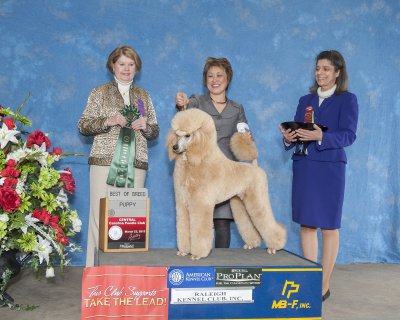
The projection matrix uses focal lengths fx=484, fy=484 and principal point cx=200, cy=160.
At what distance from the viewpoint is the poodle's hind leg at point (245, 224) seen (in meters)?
2.30

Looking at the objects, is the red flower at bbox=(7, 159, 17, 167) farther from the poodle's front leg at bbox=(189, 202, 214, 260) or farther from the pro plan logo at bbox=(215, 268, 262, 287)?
the pro plan logo at bbox=(215, 268, 262, 287)

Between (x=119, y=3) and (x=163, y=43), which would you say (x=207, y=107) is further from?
(x=119, y=3)

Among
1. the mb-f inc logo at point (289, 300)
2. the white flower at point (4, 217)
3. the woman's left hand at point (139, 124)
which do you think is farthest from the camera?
the woman's left hand at point (139, 124)

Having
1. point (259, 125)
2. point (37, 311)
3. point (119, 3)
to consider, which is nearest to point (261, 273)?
point (37, 311)

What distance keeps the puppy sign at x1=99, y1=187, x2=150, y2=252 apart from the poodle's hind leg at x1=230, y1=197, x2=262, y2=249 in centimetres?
44

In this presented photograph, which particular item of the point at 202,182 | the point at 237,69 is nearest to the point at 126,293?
the point at 202,182

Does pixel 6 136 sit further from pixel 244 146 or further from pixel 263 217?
pixel 263 217

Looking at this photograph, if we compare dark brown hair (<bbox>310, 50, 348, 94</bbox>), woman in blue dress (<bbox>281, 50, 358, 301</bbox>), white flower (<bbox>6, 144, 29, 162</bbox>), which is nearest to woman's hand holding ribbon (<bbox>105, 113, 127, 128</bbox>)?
white flower (<bbox>6, 144, 29, 162</bbox>)

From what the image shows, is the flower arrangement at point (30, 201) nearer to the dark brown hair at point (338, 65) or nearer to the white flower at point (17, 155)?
the white flower at point (17, 155)

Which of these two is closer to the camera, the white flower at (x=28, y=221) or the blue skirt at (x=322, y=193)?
the white flower at (x=28, y=221)

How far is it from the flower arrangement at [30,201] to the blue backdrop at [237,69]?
91 cm

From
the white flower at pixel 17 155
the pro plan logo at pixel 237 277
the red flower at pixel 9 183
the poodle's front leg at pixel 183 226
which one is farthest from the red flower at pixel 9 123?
the pro plan logo at pixel 237 277

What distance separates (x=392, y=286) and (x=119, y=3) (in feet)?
8.26

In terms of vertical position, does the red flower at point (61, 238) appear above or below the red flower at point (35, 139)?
below
